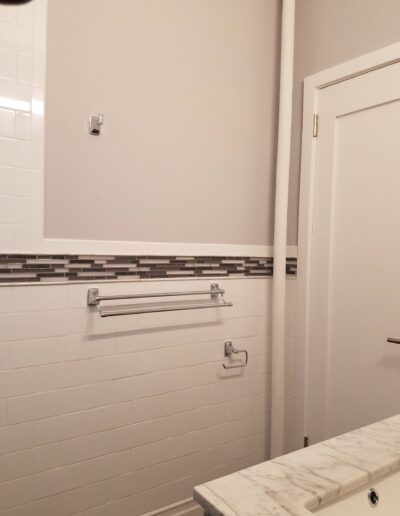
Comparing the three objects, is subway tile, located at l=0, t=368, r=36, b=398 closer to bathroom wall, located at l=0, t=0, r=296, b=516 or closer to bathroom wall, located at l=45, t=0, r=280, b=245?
bathroom wall, located at l=0, t=0, r=296, b=516

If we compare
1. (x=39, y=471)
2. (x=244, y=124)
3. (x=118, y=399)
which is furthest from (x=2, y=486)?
(x=244, y=124)

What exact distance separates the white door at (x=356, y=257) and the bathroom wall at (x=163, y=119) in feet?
1.14

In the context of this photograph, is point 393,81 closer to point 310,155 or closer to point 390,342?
point 310,155

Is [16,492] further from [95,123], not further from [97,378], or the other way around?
[95,123]

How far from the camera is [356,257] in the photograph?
1879 millimetres

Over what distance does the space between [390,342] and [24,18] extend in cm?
194

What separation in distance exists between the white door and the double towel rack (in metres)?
0.50

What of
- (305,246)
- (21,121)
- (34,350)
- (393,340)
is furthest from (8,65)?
(393,340)

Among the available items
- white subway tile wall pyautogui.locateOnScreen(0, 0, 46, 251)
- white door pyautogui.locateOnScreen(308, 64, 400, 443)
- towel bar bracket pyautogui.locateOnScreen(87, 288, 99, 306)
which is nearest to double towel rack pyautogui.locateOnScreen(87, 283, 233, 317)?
towel bar bracket pyautogui.locateOnScreen(87, 288, 99, 306)

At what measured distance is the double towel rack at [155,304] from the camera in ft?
5.35

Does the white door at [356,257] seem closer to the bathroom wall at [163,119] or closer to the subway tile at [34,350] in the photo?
the bathroom wall at [163,119]

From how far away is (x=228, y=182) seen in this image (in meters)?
2.04

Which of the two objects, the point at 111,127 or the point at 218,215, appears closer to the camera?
the point at 111,127

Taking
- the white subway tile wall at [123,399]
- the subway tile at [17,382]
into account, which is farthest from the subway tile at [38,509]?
the subway tile at [17,382]
